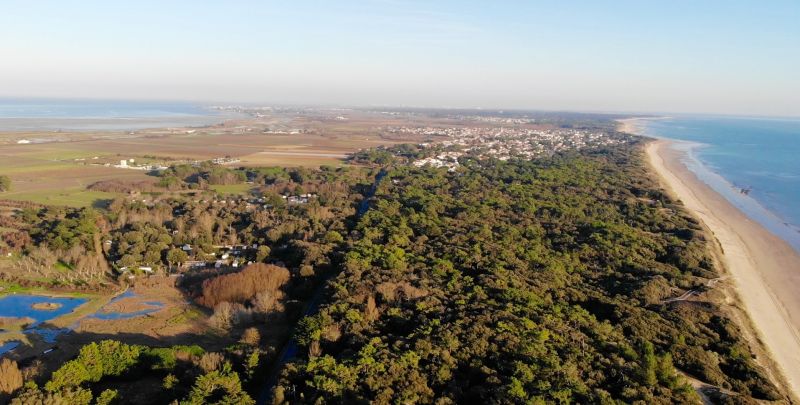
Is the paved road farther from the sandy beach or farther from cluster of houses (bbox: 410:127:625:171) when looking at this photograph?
cluster of houses (bbox: 410:127:625:171)

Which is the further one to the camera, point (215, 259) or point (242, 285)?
point (215, 259)

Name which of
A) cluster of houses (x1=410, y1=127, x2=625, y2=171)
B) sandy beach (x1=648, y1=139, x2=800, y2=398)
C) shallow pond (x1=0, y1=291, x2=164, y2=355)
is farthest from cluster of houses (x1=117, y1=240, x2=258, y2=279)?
cluster of houses (x1=410, y1=127, x2=625, y2=171)

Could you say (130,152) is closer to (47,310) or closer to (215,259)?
(215,259)

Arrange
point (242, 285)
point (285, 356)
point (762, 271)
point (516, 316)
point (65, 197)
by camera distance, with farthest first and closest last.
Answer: point (65, 197) < point (762, 271) < point (242, 285) < point (516, 316) < point (285, 356)

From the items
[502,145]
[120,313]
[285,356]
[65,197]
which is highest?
[502,145]

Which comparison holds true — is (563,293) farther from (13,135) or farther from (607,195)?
(13,135)

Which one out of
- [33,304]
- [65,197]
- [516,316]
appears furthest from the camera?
[65,197]

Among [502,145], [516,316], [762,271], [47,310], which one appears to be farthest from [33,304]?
[502,145]

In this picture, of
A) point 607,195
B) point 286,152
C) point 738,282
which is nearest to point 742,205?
point 607,195
